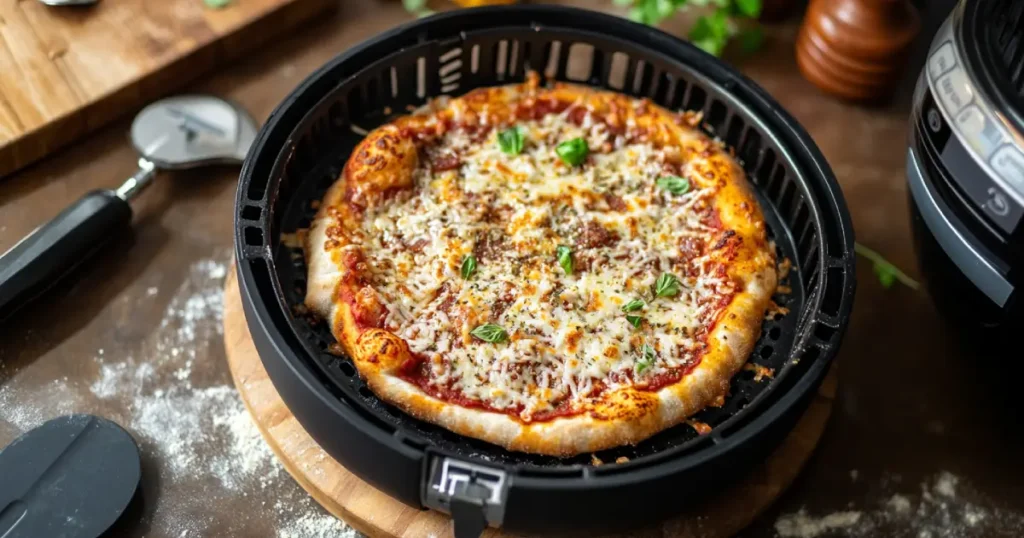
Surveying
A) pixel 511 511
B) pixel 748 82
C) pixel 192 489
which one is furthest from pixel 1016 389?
pixel 192 489

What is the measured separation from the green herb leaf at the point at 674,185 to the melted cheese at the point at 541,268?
1 cm

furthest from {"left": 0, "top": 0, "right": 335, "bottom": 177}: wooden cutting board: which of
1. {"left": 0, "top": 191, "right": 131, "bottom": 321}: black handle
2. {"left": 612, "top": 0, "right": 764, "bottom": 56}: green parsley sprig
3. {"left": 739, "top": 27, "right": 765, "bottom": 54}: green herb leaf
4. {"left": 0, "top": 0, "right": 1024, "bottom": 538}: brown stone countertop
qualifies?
{"left": 739, "top": 27, "right": 765, "bottom": 54}: green herb leaf

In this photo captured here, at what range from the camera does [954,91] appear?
→ 5.44 ft

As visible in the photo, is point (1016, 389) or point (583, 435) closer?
point (583, 435)

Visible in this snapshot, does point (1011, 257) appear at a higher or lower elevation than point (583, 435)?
higher

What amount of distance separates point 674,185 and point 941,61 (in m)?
0.62

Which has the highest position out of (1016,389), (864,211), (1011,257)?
(1011,257)

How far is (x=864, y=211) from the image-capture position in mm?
2457

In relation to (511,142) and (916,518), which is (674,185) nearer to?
(511,142)

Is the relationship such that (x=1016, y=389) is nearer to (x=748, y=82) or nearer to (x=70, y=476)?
(x=748, y=82)

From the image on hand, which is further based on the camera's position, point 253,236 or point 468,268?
point 468,268

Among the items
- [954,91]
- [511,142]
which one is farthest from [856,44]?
[511,142]

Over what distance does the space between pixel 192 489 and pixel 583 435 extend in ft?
2.65

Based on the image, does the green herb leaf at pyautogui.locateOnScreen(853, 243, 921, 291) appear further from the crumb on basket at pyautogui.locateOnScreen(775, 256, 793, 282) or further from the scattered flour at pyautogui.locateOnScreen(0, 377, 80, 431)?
the scattered flour at pyautogui.locateOnScreen(0, 377, 80, 431)
